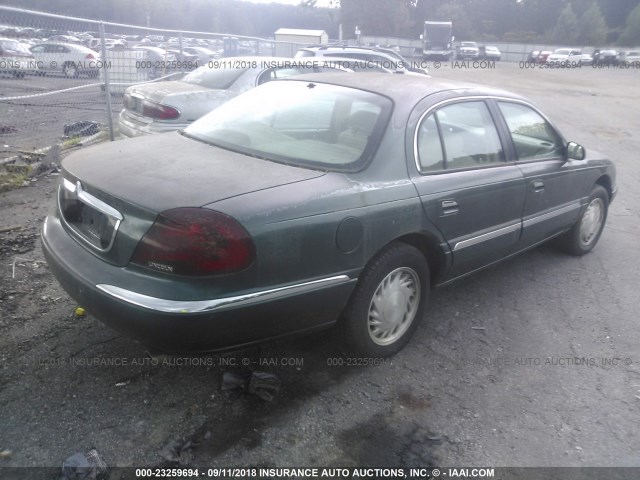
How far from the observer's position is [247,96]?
13.0 feet

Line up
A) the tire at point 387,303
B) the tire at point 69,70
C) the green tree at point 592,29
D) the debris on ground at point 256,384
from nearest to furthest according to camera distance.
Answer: the debris on ground at point 256,384 < the tire at point 387,303 < the tire at point 69,70 < the green tree at point 592,29

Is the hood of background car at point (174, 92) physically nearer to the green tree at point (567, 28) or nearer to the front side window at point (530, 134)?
the front side window at point (530, 134)

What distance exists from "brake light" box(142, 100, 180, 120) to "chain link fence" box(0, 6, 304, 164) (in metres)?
1.44

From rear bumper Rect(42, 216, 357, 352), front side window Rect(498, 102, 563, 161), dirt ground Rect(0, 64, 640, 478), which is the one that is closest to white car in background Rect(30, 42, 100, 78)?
dirt ground Rect(0, 64, 640, 478)

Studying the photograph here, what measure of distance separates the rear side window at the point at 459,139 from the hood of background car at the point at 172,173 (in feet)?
2.70

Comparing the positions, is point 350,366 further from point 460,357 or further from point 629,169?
point 629,169

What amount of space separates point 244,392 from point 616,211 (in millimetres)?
5732

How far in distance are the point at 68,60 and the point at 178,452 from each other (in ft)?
31.2

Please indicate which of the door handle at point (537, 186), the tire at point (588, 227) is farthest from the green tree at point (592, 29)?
the door handle at point (537, 186)

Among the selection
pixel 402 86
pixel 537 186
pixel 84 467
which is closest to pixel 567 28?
pixel 537 186

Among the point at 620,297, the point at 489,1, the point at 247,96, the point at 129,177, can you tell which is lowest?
the point at 620,297

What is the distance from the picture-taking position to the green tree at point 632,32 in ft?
214

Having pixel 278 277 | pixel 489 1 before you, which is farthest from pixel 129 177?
pixel 489 1

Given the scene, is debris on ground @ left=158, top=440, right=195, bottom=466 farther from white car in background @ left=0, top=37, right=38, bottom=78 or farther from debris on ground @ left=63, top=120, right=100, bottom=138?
debris on ground @ left=63, top=120, right=100, bottom=138
